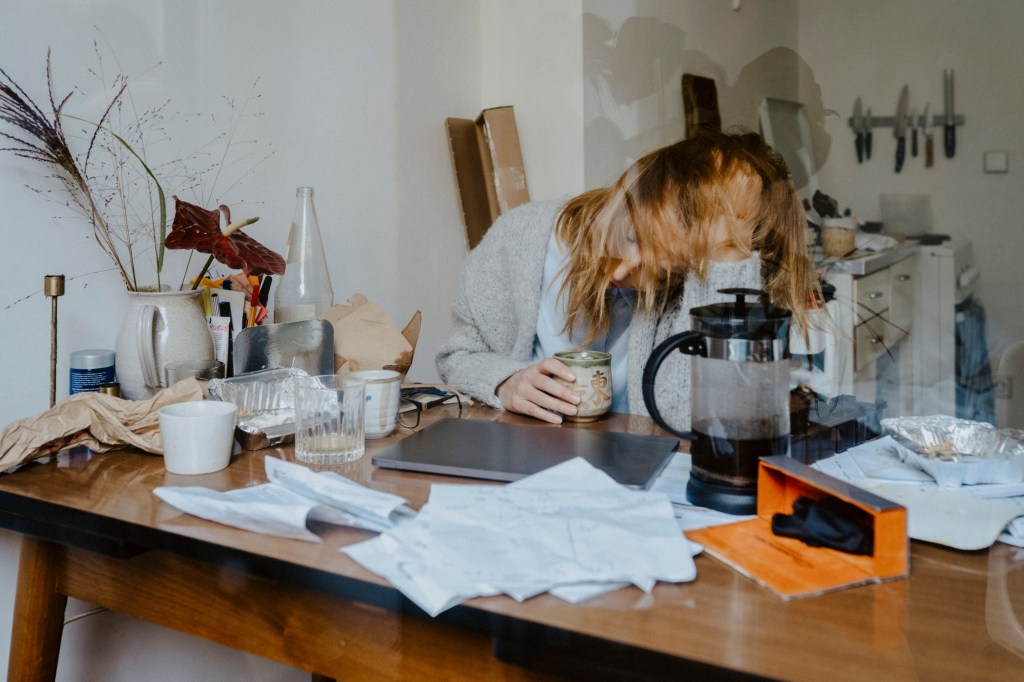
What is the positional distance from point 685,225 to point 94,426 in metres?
0.79

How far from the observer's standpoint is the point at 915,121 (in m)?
1.77

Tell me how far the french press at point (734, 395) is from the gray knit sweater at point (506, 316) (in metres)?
0.48

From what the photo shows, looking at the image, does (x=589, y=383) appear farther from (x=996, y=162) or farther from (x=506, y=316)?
(x=996, y=162)

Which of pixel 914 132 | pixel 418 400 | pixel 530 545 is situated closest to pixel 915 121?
pixel 914 132

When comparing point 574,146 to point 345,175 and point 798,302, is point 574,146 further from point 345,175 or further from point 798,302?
point 798,302

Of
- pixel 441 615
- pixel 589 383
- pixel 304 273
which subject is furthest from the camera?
pixel 304 273

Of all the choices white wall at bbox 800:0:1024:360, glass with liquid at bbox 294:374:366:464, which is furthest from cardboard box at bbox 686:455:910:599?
white wall at bbox 800:0:1024:360

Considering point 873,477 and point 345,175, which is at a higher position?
point 345,175

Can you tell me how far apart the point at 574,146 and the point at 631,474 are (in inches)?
64.8

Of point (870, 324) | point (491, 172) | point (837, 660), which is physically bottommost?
point (837, 660)

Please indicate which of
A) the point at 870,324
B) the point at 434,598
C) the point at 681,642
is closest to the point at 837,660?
the point at 681,642

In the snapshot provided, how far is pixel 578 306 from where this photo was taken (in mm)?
1261

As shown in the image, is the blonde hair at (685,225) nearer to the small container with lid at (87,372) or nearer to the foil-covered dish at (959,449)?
the foil-covered dish at (959,449)

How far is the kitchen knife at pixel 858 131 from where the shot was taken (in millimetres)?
1830
